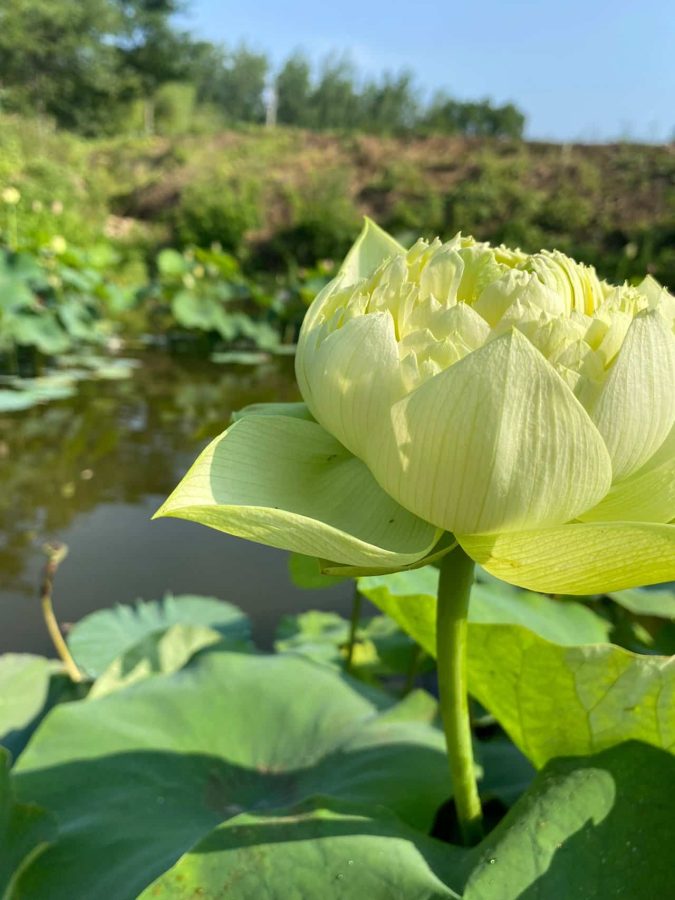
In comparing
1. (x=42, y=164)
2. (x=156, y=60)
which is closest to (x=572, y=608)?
(x=42, y=164)

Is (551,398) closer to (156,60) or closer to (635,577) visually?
(635,577)

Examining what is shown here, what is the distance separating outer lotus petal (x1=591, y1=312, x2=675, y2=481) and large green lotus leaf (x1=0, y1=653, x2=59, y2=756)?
717 millimetres

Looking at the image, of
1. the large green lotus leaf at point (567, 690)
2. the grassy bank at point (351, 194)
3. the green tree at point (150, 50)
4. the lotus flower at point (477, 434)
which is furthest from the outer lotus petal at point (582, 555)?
the green tree at point (150, 50)

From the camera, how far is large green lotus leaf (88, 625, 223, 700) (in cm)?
83

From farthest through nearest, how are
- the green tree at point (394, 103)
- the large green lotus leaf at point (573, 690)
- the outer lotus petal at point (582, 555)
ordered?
the green tree at point (394, 103), the large green lotus leaf at point (573, 690), the outer lotus petal at point (582, 555)

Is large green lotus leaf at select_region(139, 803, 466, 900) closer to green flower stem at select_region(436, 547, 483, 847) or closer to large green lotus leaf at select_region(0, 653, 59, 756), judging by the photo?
green flower stem at select_region(436, 547, 483, 847)

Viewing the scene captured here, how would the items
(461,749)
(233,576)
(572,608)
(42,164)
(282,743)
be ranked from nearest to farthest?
(461,749) → (282,743) → (572,608) → (233,576) → (42,164)

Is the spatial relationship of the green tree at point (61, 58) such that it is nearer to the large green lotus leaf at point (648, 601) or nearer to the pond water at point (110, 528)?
the pond water at point (110, 528)

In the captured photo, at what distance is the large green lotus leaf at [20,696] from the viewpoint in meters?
0.73

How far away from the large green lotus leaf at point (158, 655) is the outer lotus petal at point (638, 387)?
70 cm

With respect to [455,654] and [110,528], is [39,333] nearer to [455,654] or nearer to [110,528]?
[110,528]

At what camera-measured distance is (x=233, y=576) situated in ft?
5.08

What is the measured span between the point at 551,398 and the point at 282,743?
19.1 inches

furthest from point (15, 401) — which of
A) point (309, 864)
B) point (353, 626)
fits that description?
point (309, 864)
